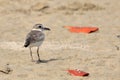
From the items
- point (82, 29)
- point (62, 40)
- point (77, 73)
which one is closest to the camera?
point (77, 73)

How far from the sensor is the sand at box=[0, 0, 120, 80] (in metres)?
11.4

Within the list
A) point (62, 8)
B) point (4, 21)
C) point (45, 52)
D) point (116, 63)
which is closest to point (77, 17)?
point (62, 8)

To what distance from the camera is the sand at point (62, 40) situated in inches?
450

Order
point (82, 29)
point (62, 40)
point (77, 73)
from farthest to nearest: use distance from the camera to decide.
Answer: point (82, 29) → point (62, 40) → point (77, 73)

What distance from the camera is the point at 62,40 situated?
14.8 meters

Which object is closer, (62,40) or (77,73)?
(77,73)

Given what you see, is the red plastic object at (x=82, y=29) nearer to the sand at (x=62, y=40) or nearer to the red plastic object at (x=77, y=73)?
the sand at (x=62, y=40)

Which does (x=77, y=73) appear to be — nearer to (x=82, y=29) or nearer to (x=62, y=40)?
(x=62, y=40)

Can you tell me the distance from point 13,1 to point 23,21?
9.82 feet

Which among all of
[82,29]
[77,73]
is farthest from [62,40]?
[77,73]

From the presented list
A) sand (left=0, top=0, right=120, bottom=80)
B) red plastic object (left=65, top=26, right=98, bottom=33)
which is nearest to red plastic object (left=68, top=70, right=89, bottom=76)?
sand (left=0, top=0, right=120, bottom=80)

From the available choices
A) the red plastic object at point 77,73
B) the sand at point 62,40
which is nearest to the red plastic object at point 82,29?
the sand at point 62,40

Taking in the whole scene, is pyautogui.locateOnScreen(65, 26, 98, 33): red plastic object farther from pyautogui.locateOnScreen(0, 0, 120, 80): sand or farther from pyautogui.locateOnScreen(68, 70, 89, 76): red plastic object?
pyautogui.locateOnScreen(68, 70, 89, 76): red plastic object

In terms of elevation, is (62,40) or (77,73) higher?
(77,73)
